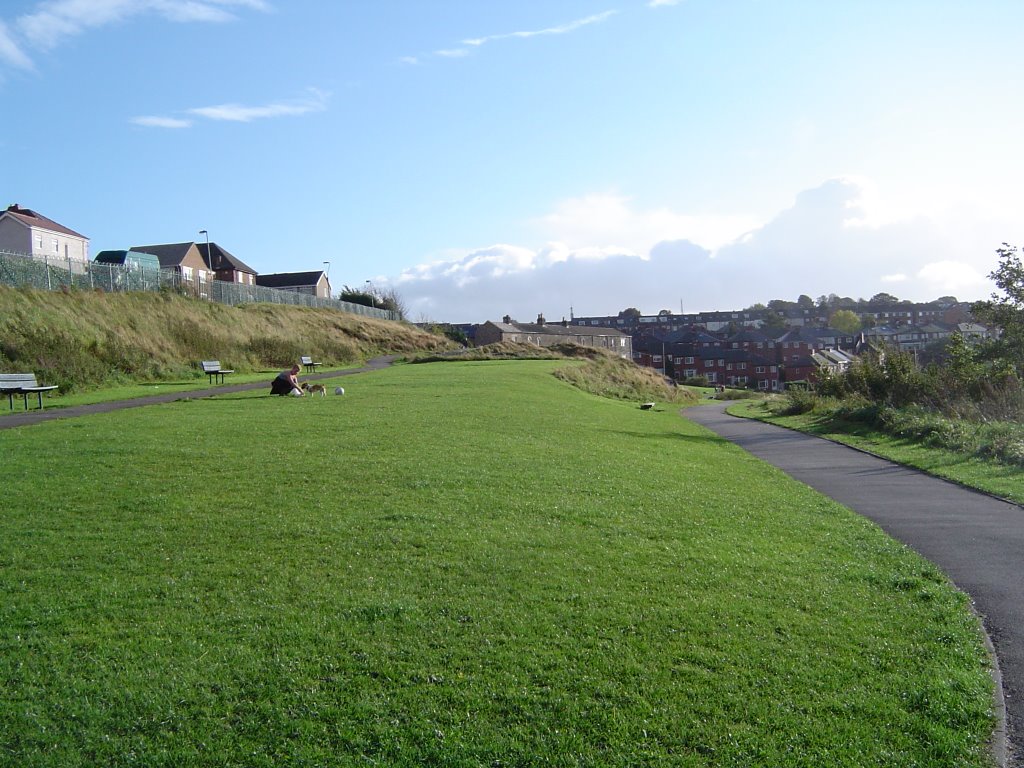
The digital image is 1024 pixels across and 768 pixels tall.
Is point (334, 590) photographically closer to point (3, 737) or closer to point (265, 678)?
point (265, 678)

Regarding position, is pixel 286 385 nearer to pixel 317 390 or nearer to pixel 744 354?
pixel 317 390

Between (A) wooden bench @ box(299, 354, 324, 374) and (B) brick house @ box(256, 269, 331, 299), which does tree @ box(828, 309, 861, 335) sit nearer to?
(B) brick house @ box(256, 269, 331, 299)

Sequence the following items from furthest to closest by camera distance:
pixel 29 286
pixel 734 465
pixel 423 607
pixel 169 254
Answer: pixel 169 254 → pixel 29 286 → pixel 734 465 → pixel 423 607

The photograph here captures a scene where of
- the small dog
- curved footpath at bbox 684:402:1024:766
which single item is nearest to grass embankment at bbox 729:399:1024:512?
curved footpath at bbox 684:402:1024:766

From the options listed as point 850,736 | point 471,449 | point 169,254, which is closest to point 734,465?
point 471,449

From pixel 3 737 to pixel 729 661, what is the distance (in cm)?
423

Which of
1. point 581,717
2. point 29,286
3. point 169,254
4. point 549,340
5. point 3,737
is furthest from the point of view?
point 549,340

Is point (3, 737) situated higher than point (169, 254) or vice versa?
point (169, 254)

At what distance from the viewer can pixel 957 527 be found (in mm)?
10375

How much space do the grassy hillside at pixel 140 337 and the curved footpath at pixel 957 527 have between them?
869 inches

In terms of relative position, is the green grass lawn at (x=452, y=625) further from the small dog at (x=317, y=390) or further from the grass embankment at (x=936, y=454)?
the small dog at (x=317, y=390)

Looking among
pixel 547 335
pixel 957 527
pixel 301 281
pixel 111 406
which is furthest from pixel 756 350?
pixel 957 527

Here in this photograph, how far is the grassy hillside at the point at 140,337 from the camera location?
27.7 meters

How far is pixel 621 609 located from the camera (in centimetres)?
628
